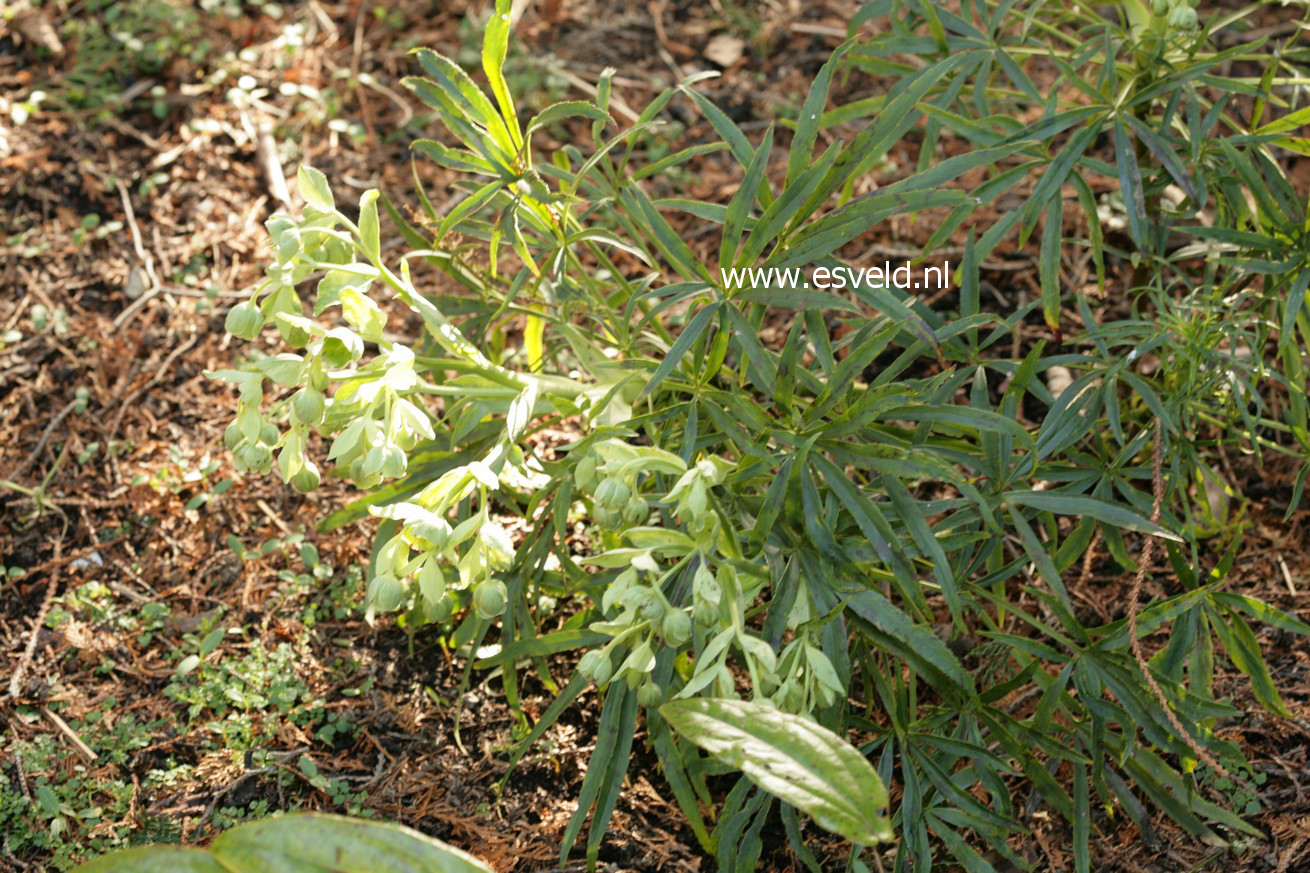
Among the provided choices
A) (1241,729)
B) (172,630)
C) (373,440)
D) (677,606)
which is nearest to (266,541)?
(172,630)

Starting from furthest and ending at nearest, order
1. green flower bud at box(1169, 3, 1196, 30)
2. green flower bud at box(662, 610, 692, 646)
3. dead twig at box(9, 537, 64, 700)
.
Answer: dead twig at box(9, 537, 64, 700) → green flower bud at box(1169, 3, 1196, 30) → green flower bud at box(662, 610, 692, 646)

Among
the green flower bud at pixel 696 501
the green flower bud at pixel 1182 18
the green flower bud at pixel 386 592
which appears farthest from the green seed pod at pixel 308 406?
the green flower bud at pixel 1182 18

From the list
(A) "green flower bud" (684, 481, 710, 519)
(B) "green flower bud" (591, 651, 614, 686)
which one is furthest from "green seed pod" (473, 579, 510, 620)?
(A) "green flower bud" (684, 481, 710, 519)

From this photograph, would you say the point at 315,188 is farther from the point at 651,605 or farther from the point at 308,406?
the point at 651,605

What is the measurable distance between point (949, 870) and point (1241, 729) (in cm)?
43

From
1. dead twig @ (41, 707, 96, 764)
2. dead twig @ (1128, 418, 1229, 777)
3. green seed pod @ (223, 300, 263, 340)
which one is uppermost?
green seed pod @ (223, 300, 263, 340)

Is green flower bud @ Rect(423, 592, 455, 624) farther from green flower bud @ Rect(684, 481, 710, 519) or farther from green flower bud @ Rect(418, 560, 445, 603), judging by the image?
green flower bud @ Rect(684, 481, 710, 519)

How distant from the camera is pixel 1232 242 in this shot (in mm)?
1428

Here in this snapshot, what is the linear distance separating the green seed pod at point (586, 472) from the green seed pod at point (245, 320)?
1.21 feet

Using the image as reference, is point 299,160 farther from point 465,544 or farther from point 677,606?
point 677,606

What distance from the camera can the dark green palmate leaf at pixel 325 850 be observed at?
100 centimetres

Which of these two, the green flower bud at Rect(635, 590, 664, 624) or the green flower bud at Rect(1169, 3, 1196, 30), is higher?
the green flower bud at Rect(1169, 3, 1196, 30)

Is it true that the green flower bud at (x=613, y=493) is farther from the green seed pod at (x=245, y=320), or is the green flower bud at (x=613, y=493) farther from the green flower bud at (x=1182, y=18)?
the green flower bud at (x=1182, y=18)

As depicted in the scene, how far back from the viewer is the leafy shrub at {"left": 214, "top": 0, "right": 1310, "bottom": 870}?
1.17 meters
